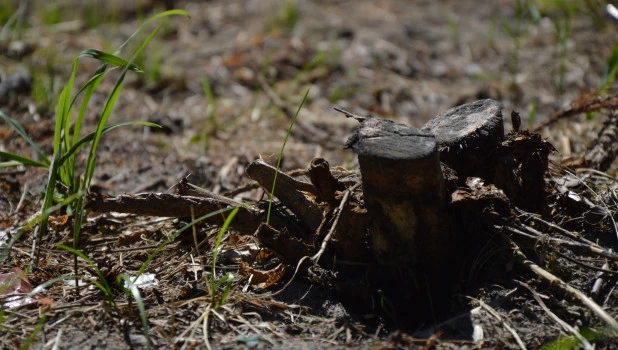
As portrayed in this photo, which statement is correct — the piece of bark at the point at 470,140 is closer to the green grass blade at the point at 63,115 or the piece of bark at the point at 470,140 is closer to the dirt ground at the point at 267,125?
the dirt ground at the point at 267,125

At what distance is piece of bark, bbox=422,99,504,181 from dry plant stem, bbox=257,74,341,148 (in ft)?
5.66

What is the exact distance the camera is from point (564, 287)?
178cm

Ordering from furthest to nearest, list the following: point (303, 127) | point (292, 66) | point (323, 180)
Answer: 1. point (292, 66)
2. point (303, 127)
3. point (323, 180)

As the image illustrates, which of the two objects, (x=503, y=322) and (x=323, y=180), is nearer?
(x=503, y=322)

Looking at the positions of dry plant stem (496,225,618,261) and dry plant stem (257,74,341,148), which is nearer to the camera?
dry plant stem (496,225,618,261)

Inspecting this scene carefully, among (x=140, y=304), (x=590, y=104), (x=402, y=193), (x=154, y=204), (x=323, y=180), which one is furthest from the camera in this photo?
(x=590, y=104)

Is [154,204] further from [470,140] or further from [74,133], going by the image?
[470,140]

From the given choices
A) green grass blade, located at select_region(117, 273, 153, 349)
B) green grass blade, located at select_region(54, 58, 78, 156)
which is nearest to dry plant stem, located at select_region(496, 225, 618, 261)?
green grass blade, located at select_region(117, 273, 153, 349)

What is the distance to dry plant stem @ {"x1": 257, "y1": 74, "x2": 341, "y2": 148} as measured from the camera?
3.82m

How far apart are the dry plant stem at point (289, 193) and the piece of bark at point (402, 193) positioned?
22 centimetres

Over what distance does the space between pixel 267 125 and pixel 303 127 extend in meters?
0.22

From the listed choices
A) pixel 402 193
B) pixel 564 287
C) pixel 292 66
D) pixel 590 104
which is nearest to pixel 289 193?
pixel 402 193

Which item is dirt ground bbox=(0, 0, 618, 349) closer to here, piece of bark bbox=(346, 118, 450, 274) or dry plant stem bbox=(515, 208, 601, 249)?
dry plant stem bbox=(515, 208, 601, 249)

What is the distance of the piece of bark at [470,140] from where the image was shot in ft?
6.48
